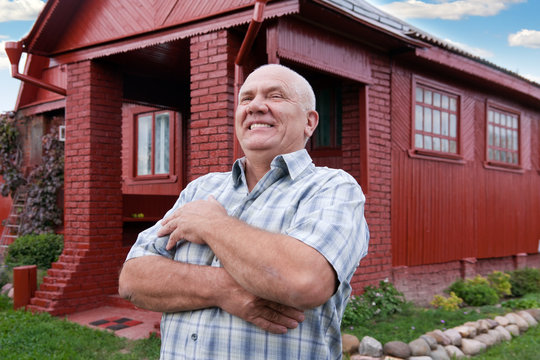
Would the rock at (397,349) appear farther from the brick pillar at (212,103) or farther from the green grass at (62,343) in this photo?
the brick pillar at (212,103)

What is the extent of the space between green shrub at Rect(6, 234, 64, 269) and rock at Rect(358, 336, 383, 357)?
7.49 metres

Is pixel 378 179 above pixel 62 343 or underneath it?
above

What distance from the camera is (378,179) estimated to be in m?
7.08

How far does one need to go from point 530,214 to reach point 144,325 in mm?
8864

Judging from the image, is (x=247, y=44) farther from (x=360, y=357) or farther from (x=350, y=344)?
(x=360, y=357)

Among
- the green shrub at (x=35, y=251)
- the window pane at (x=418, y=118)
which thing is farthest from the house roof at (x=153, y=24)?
the green shrub at (x=35, y=251)

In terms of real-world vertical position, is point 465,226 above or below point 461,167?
below

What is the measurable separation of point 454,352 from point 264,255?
4.23 m

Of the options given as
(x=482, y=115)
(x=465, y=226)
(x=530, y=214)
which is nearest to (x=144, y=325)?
(x=465, y=226)

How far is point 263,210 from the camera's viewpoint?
6.17 ft

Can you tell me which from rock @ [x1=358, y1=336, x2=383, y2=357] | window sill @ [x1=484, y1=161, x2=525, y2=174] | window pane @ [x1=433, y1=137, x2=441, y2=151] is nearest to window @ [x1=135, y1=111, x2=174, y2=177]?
window pane @ [x1=433, y1=137, x2=441, y2=151]

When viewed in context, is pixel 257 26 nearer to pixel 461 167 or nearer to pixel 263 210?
pixel 263 210

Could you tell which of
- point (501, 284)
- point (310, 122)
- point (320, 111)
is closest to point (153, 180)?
point (320, 111)

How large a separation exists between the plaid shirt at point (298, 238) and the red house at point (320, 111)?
353cm
